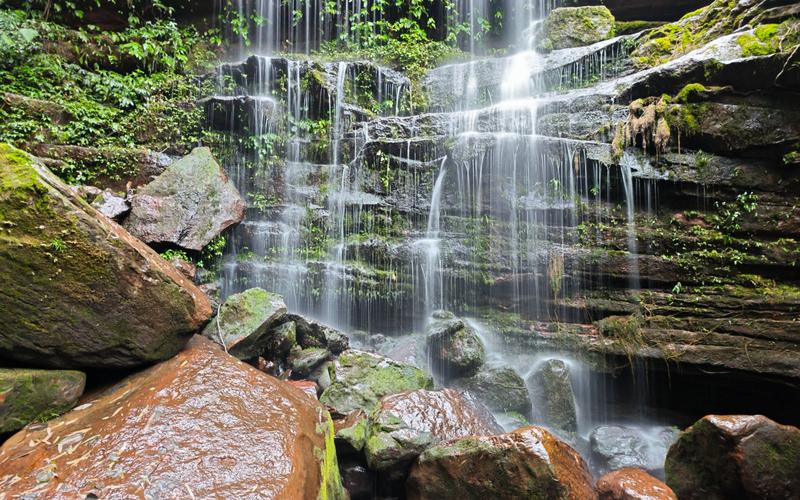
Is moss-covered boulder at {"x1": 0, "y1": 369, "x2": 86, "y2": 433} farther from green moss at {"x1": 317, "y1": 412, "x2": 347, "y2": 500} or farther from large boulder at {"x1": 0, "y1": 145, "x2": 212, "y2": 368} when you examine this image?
green moss at {"x1": 317, "y1": 412, "x2": 347, "y2": 500}

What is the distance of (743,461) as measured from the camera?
371 cm

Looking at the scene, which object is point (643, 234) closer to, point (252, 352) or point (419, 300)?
point (419, 300)

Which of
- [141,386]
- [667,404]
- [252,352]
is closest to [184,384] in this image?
[141,386]

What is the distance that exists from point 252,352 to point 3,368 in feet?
8.39

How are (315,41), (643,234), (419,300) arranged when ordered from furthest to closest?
(315,41) → (419,300) → (643,234)

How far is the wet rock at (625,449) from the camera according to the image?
513 centimetres

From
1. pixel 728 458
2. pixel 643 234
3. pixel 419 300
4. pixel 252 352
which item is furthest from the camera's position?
pixel 419 300

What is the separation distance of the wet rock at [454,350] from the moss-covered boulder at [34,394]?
15.3 ft

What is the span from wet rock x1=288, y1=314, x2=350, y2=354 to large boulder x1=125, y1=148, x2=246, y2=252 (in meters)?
2.89

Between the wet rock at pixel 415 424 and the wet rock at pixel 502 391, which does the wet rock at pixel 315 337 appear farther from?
the wet rock at pixel 502 391

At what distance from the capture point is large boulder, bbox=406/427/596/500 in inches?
130

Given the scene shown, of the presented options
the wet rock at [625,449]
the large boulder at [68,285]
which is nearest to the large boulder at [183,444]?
the large boulder at [68,285]

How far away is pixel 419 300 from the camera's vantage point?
7879 mm

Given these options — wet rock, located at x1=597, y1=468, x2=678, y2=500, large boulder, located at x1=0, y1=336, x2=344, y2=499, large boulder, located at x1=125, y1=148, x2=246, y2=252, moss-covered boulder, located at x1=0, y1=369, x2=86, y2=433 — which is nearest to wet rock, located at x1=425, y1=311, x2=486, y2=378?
wet rock, located at x1=597, y1=468, x2=678, y2=500
